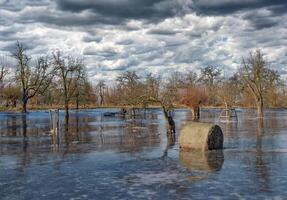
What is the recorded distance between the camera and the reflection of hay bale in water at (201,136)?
68.2ft

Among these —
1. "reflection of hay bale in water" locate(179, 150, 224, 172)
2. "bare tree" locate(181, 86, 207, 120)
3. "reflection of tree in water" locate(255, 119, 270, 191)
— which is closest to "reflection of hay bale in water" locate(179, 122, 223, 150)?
"reflection of hay bale in water" locate(179, 150, 224, 172)

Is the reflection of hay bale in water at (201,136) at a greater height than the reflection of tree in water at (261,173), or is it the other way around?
the reflection of hay bale in water at (201,136)

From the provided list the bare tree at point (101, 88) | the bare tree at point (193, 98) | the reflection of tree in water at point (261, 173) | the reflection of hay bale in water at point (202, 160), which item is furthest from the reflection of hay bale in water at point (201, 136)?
the bare tree at point (101, 88)

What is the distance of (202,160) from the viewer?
18.2 meters

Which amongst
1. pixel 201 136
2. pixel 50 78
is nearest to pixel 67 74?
pixel 50 78

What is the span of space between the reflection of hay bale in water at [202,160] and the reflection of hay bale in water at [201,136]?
18.4 inches

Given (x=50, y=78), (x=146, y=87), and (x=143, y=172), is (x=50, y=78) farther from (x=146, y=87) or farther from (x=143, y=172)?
(x=143, y=172)

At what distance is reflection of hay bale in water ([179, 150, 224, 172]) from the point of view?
16.5 meters

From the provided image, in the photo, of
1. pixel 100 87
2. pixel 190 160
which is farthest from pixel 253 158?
pixel 100 87

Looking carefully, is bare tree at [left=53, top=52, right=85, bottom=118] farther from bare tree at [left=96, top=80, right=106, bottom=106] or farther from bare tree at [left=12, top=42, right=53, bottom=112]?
bare tree at [left=96, top=80, right=106, bottom=106]

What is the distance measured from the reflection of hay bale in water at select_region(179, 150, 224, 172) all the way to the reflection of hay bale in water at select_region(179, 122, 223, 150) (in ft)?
1.53

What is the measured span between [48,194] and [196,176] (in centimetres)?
473

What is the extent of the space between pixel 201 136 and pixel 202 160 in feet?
9.66

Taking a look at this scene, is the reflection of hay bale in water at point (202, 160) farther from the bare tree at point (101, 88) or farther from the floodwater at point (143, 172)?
the bare tree at point (101, 88)
